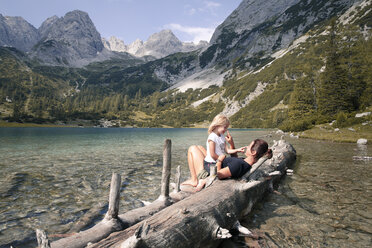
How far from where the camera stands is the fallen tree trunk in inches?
143

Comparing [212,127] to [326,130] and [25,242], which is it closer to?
[25,242]

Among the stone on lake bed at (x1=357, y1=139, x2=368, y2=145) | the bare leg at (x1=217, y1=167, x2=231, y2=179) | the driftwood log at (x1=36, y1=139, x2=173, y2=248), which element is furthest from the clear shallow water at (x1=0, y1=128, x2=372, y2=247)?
the stone on lake bed at (x1=357, y1=139, x2=368, y2=145)

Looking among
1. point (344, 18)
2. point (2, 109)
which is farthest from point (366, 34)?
point (2, 109)

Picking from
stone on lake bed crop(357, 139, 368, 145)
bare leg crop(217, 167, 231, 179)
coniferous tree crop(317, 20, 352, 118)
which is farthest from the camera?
coniferous tree crop(317, 20, 352, 118)

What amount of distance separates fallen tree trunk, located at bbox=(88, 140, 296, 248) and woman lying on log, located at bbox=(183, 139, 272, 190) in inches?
13.4

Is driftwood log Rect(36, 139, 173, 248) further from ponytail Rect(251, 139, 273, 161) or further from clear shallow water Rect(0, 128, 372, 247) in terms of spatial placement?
ponytail Rect(251, 139, 273, 161)

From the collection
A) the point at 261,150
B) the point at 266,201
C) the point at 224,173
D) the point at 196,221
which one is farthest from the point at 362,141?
the point at 196,221

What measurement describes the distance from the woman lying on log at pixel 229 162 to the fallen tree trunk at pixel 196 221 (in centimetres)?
34

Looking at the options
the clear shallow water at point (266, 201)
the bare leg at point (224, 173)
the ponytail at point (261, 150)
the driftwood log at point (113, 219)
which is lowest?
the clear shallow water at point (266, 201)

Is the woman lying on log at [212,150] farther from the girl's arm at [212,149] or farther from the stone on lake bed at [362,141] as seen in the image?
the stone on lake bed at [362,141]

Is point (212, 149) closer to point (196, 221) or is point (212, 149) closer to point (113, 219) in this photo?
point (196, 221)

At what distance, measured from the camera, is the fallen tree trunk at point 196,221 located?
364 cm

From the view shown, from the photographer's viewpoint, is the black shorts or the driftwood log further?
the black shorts

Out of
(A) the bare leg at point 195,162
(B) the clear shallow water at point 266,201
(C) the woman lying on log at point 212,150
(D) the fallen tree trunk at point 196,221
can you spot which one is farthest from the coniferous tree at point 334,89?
(D) the fallen tree trunk at point 196,221
